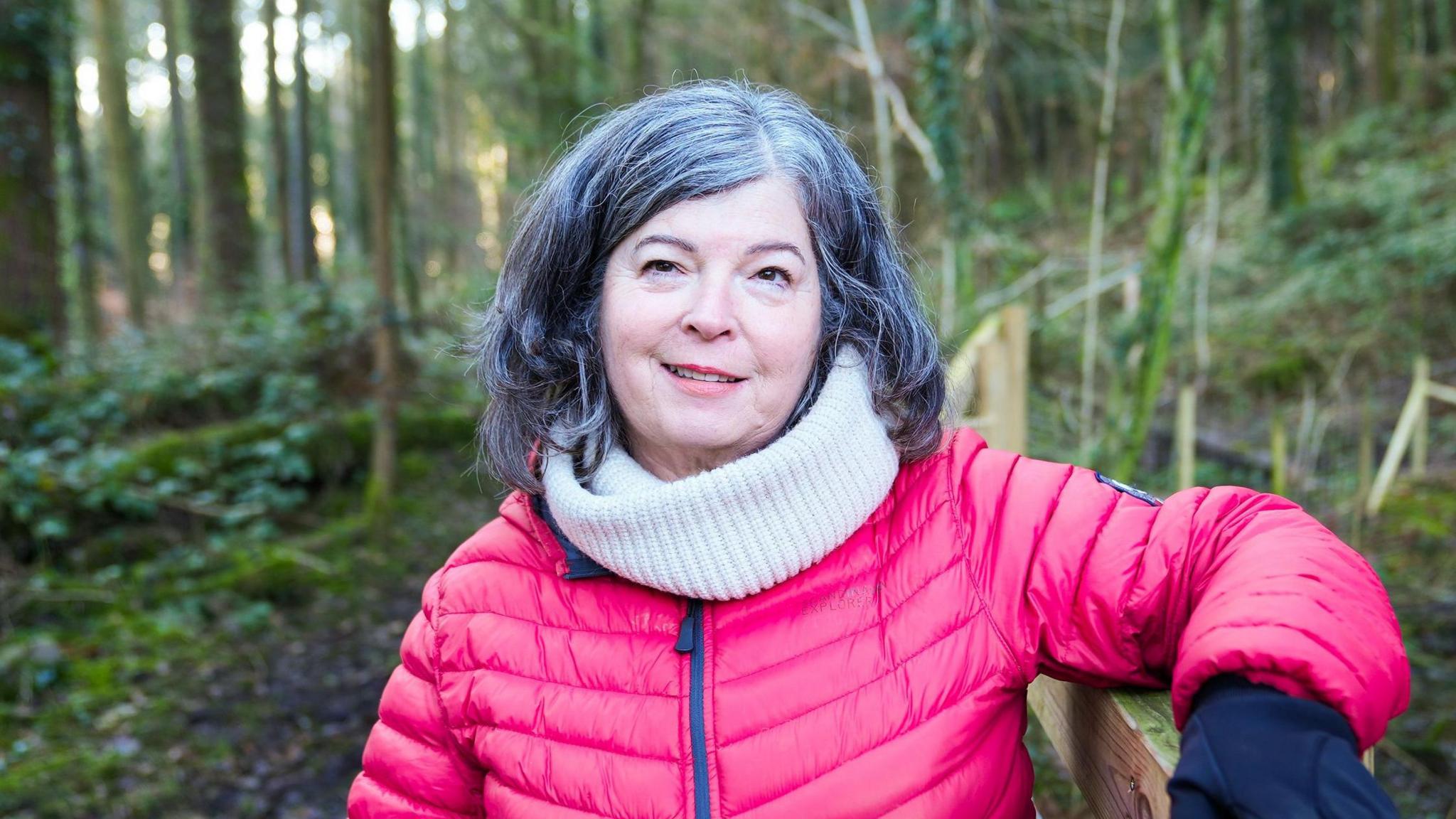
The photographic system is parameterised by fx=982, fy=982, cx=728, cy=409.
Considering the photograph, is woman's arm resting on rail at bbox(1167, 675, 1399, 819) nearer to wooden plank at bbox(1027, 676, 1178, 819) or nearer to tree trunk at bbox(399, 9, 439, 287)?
wooden plank at bbox(1027, 676, 1178, 819)

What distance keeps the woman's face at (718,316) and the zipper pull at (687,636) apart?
0.28m

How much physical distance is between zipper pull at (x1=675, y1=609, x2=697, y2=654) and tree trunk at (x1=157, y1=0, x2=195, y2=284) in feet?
57.9

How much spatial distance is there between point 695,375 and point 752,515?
0.25 metres

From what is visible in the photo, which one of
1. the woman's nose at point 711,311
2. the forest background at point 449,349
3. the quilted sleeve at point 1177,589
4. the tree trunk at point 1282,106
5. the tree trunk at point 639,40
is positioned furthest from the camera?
the tree trunk at point 1282,106

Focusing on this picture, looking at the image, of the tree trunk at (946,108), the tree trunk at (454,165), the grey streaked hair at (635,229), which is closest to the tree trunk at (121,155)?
the tree trunk at (454,165)

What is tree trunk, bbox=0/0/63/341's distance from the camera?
6.69 m

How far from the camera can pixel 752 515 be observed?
4.74 ft

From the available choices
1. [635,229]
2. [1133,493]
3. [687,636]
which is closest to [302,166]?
[635,229]

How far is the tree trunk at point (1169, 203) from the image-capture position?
4371 millimetres

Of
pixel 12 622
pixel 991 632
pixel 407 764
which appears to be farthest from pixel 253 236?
pixel 991 632

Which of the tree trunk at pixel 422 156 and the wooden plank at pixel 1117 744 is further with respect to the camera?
the tree trunk at pixel 422 156

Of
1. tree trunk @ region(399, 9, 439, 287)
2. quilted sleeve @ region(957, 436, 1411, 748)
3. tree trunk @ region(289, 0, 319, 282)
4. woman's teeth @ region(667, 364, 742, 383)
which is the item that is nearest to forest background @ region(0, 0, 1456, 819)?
woman's teeth @ region(667, 364, 742, 383)

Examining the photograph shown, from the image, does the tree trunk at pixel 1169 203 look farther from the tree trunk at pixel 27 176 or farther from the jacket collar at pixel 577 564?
the tree trunk at pixel 27 176

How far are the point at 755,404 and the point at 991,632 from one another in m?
0.49
